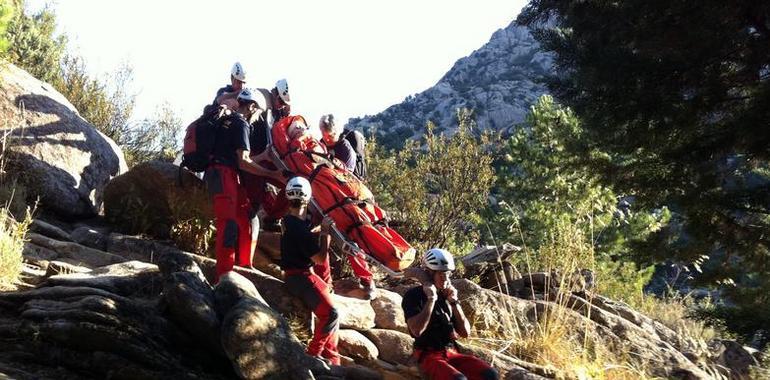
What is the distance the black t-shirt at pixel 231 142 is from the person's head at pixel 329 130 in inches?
58.5

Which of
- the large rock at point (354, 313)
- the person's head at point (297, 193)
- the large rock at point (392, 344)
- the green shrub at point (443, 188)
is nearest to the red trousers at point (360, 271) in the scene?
the large rock at point (354, 313)

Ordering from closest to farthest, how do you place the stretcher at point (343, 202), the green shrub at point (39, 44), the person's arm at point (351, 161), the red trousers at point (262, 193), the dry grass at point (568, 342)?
the dry grass at point (568, 342) → the stretcher at point (343, 202) → the red trousers at point (262, 193) → the person's arm at point (351, 161) → the green shrub at point (39, 44)

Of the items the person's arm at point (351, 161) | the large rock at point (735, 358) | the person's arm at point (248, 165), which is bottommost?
the large rock at point (735, 358)

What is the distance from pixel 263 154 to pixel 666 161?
13.2 feet

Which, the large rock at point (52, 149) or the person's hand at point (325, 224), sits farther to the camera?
the large rock at point (52, 149)

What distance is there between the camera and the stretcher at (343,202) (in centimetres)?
653

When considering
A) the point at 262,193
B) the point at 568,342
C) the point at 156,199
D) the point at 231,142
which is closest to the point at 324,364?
A: the point at 568,342

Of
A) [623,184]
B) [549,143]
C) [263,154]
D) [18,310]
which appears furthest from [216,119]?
[549,143]

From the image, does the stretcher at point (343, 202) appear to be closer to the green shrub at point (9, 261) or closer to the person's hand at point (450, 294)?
the person's hand at point (450, 294)

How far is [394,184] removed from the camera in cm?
1298

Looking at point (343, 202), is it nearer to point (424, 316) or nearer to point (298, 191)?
point (298, 191)

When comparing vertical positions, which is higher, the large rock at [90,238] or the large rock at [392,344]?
the large rock at [90,238]

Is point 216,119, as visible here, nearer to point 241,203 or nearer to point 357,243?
point 241,203

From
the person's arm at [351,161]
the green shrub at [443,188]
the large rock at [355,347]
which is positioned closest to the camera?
the large rock at [355,347]
